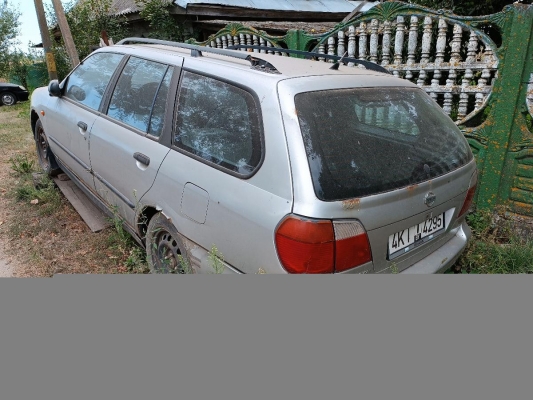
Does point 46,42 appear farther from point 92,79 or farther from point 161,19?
point 92,79

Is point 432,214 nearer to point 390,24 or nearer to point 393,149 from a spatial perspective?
point 393,149

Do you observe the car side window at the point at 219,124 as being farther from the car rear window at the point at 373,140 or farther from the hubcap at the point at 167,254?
Result: the hubcap at the point at 167,254

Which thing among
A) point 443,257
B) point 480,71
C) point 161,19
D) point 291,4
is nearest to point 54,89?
point 443,257

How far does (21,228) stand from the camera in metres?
3.80

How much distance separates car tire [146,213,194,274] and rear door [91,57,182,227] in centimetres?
24

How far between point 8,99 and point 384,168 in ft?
52.8

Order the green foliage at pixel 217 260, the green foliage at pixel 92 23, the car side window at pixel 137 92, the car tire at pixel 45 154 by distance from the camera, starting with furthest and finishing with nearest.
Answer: the green foliage at pixel 92 23, the car tire at pixel 45 154, the car side window at pixel 137 92, the green foliage at pixel 217 260

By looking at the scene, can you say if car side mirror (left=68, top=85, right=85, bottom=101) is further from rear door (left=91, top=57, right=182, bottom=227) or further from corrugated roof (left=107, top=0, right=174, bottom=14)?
corrugated roof (left=107, top=0, right=174, bottom=14)

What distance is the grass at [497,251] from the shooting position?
2.96 metres

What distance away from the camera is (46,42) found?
948 cm

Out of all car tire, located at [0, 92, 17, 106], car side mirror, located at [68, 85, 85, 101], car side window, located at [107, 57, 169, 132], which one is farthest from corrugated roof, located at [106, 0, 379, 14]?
car side window, located at [107, 57, 169, 132]

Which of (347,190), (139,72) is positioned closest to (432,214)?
(347,190)

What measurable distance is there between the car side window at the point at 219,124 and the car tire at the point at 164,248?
524mm

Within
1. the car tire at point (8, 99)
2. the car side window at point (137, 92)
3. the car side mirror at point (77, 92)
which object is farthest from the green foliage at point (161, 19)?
the car tire at point (8, 99)
